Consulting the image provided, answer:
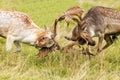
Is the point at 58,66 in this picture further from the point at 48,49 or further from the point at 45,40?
the point at 45,40

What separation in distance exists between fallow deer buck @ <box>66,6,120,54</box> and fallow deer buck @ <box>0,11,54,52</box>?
0.79 meters

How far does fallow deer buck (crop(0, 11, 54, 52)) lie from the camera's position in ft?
37.0

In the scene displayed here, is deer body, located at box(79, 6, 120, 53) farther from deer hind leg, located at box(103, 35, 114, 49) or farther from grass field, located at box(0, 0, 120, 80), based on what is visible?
grass field, located at box(0, 0, 120, 80)

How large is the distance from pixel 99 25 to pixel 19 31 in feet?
6.03

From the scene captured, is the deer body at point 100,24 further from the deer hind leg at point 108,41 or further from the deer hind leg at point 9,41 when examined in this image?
the deer hind leg at point 9,41

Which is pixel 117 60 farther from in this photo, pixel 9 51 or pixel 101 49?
pixel 9 51

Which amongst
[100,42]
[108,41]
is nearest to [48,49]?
[100,42]

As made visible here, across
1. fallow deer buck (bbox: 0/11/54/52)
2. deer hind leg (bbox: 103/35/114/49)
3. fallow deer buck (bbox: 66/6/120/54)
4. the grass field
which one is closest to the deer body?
fallow deer buck (bbox: 66/6/120/54)

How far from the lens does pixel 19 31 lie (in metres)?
11.4

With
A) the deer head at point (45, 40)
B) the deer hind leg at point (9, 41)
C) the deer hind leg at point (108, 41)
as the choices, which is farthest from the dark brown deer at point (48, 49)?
the deer hind leg at point (108, 41)

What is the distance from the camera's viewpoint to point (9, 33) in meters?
11.4

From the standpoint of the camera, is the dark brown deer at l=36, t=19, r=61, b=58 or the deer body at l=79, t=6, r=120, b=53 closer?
the deer body at l=79, t=6, r=120, b=53

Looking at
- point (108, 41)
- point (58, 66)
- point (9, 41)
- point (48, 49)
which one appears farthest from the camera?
point (108, 41)

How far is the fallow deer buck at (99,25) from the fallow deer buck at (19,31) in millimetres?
795
